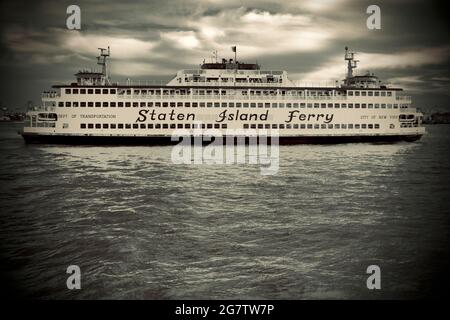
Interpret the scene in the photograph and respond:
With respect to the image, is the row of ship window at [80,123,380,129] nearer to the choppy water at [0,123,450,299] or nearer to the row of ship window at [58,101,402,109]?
the row of ship window at [58,101,402,109]

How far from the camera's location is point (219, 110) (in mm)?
43188

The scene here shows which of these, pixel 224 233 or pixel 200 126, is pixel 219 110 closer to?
pixel 200 126

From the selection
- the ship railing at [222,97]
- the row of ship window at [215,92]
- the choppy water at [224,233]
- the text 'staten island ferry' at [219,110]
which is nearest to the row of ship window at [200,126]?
the text 'staten island ferry' at [219,110]

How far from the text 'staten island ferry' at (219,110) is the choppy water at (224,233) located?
19.6m

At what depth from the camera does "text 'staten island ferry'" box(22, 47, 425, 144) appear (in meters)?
41.7

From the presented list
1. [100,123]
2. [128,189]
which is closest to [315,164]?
[128,189]

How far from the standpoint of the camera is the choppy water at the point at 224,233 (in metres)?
8.68

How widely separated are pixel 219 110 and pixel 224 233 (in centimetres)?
3201

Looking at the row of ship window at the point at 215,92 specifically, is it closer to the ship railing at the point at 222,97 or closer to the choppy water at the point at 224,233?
the ship railing at the point at 222,97

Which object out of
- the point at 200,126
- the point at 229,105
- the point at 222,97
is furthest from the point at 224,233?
the point at 222,97

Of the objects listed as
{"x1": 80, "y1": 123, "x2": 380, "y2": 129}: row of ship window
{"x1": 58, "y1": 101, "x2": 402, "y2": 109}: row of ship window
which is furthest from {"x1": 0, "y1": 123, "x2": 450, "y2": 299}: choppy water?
{"x1": 58, "y1": 101, "x2": 402, "y2": 109}: row of ship window

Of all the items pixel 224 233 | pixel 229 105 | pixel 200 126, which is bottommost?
pixel 224 233
